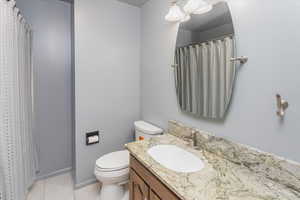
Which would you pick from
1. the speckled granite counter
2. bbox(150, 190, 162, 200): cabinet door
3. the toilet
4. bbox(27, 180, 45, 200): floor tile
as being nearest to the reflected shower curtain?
the speckled granite counter

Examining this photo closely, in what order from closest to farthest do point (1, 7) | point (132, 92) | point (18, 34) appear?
point (1, 7)
point (18, 34)
point (132, 92)

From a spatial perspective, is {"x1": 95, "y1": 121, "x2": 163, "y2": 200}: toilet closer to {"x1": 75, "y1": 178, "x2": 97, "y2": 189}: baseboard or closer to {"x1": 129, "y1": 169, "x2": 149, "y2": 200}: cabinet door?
{"x1": 129, "y1": 169, "x2": 149, "y2": 200}: cabinet door

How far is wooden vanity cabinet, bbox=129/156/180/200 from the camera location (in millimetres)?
796

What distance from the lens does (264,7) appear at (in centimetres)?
82

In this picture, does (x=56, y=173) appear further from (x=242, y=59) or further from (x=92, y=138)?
(x=242, y=59)

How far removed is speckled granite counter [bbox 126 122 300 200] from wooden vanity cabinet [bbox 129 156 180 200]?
6cm

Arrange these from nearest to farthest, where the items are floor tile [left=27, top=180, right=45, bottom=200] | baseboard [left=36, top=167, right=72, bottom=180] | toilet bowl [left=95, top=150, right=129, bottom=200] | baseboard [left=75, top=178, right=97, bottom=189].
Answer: toilet bowl [left=95, top=150, right=129, bottom=200] → floor tile [left=27, top=180, right=45, bottom=200] → baseboard [left=75, top=178, right=97, bottom=189] → baseboard [left=36, top=167, right=72, bottom=180]

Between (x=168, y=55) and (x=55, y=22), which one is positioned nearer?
(x=168, y=55)

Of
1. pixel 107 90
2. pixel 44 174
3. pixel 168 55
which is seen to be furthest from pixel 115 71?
pixel 44 174

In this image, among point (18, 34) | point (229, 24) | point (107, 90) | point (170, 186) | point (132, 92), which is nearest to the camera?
point (170, 186)

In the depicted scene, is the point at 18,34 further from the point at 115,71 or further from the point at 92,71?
the point at 115,71

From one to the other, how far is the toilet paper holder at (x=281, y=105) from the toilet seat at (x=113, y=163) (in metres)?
1.32

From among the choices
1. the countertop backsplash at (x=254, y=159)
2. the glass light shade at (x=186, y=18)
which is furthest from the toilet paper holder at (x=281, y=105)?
the glass light shade at (x=186, y=18)

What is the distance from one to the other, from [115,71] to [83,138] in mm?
937
